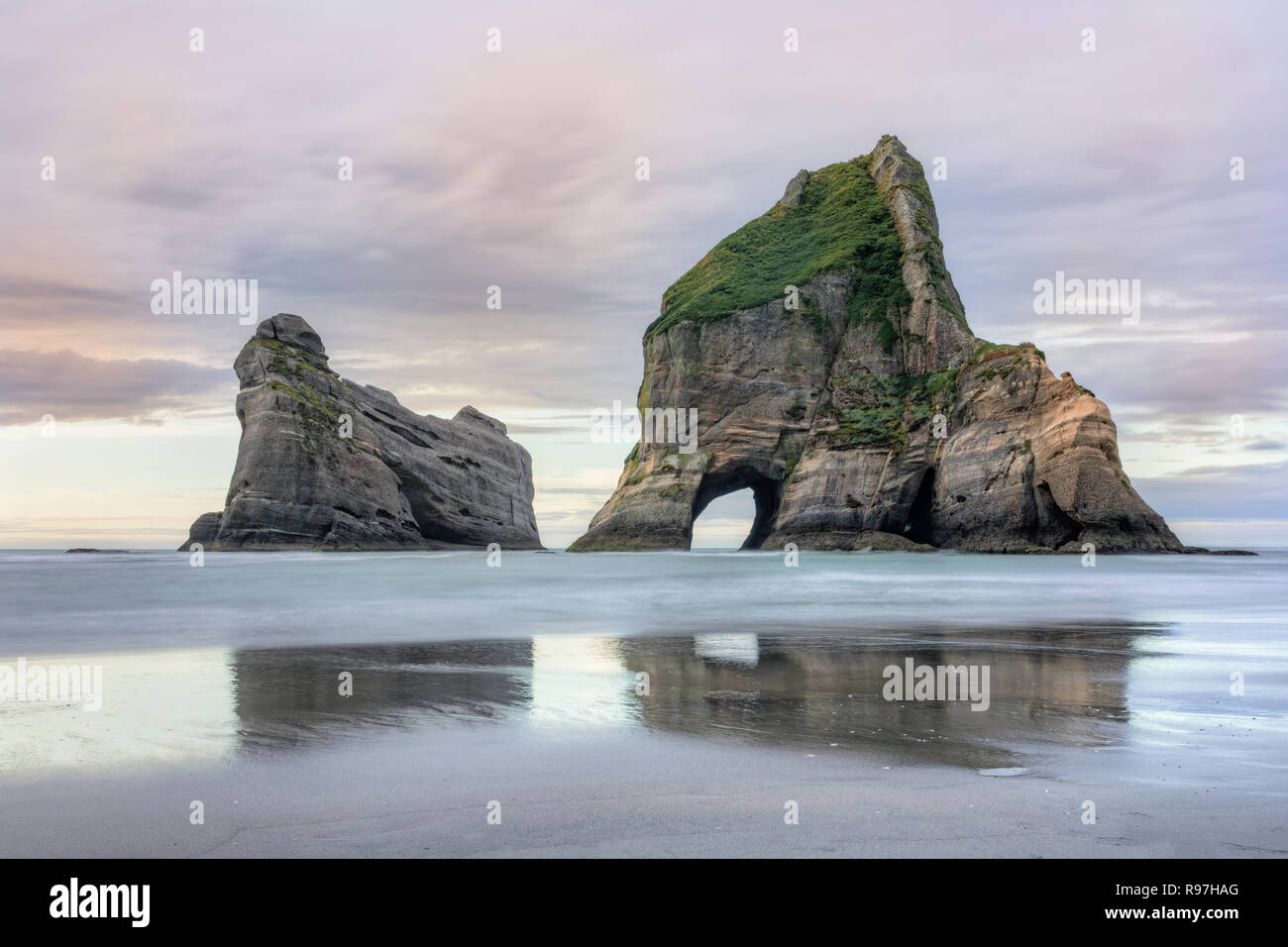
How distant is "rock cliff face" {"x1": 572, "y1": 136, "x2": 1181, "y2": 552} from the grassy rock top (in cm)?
18

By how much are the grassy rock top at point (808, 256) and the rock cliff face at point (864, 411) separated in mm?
183

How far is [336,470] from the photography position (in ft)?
239

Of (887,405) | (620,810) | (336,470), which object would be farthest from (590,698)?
(336,470)

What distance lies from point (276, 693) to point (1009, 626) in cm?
1136

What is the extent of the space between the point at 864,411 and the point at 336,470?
39696 millimetres

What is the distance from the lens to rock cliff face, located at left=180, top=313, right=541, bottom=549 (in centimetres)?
6956

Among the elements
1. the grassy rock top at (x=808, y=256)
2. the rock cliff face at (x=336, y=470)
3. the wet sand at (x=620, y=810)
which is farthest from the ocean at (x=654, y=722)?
the grassy rock top at (x=808, y=256)

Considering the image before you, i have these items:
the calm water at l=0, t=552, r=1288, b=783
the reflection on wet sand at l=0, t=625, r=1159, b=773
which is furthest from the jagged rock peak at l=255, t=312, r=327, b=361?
the reflection on wet sand at l=0, t=625, r=1159, b=773

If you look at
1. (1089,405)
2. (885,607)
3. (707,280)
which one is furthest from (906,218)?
(885,607)

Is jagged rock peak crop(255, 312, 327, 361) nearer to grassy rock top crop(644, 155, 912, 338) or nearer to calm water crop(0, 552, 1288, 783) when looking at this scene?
grassy rock top crop(644, 155, 912, 338)

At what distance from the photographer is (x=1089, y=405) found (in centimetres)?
5269

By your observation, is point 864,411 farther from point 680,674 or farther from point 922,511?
point 680,674
